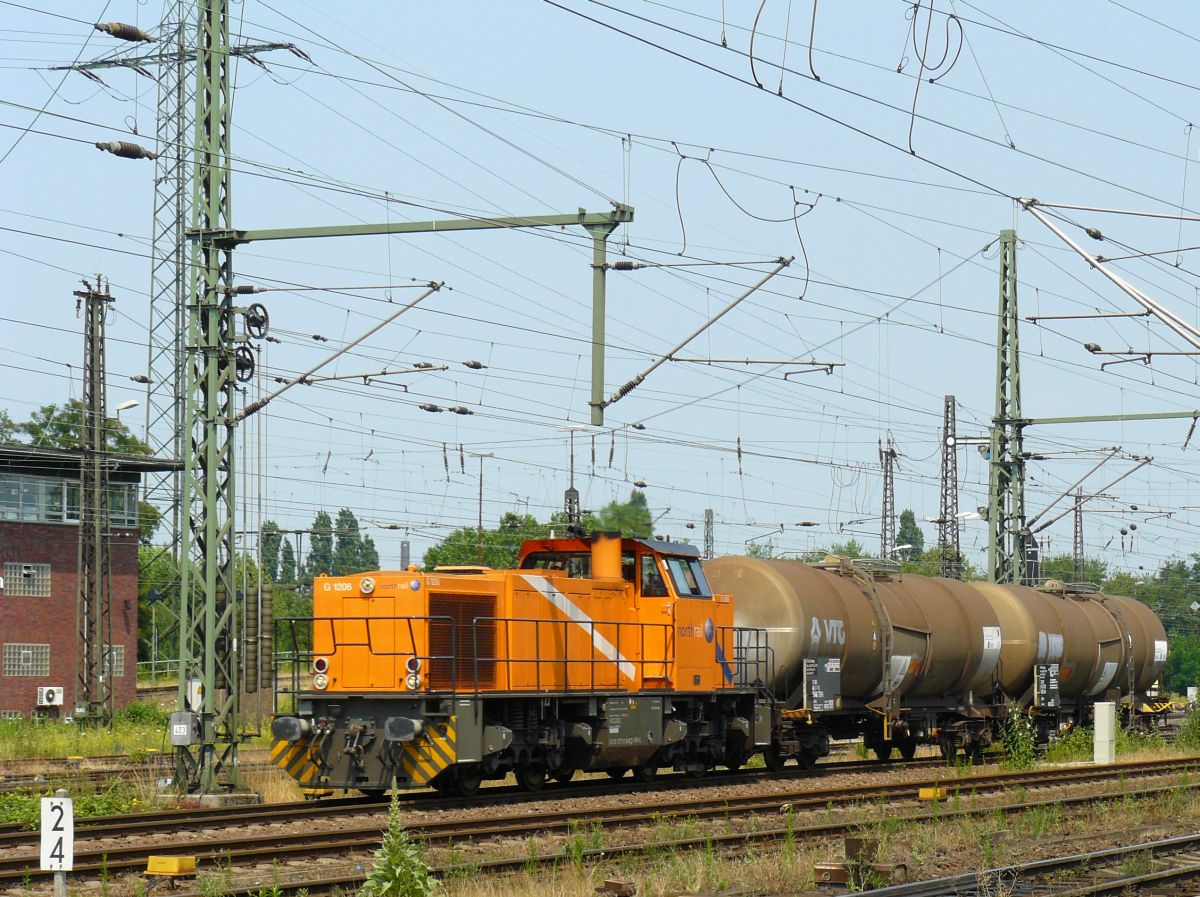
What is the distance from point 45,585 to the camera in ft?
180

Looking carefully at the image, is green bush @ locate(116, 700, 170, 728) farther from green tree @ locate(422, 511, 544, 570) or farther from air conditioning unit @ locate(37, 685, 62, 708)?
green tree @ locate(422, 511, 544, 570)

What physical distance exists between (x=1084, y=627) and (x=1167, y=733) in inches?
360

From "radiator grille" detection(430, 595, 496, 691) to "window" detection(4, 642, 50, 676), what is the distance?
39246 mm

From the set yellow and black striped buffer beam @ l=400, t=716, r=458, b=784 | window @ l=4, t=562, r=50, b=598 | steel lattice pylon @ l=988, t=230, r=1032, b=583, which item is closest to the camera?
yellow and black striped buffer beam @ l=400, t=716, r=458, b=784

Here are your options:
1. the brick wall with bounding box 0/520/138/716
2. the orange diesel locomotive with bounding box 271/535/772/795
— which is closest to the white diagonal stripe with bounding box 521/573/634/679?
the orange diesel locomotive with bounding box 271/535/772/795

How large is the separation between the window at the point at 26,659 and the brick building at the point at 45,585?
0.04 m

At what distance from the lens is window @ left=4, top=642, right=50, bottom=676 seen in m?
53.8

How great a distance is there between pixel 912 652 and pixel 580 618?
8.06 metres

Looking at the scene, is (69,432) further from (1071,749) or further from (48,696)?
(1071,749)

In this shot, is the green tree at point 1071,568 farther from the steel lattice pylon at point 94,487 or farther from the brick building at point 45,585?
the steel lattice pylon at point 94,487

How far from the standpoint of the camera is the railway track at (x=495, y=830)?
46.0ft

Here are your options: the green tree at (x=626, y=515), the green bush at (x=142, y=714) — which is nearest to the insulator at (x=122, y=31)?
the green tree at (x=626, y=515)

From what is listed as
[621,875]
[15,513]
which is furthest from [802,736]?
[15,513]

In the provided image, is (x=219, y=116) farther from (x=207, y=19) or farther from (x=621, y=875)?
(x=621, y=875)
